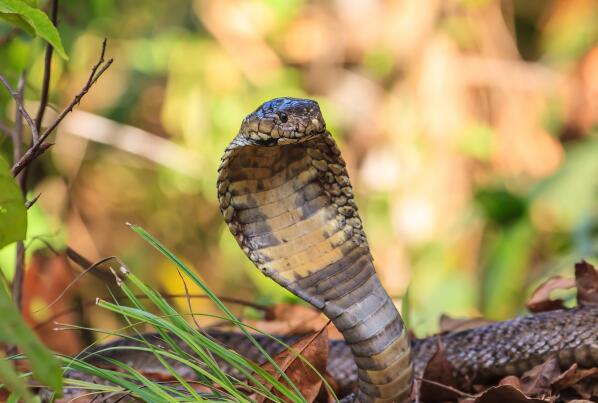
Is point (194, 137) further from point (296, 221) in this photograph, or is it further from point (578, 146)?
point (296, 221)

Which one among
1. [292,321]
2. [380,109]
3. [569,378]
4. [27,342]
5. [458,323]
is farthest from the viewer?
[380,109]

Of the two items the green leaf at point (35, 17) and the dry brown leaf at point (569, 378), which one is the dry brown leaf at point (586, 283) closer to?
the dry brown leaf at point (569, 378)

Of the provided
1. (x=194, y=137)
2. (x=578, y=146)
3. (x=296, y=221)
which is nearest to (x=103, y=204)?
(x=194, y=137)

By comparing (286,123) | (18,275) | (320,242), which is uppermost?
(286,123)

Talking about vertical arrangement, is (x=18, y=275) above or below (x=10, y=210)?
below

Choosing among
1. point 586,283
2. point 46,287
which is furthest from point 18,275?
point 586,283

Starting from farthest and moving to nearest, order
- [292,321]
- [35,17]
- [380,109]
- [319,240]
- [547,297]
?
[380,109] < [292,321] < [547,297] < [319,240] < [35,17]

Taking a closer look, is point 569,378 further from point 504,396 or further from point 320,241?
point 320,241

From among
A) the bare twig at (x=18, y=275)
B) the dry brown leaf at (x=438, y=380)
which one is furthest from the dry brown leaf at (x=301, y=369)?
the bare twig at (x=18, y=275)

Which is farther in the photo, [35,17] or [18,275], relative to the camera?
[18,275]
